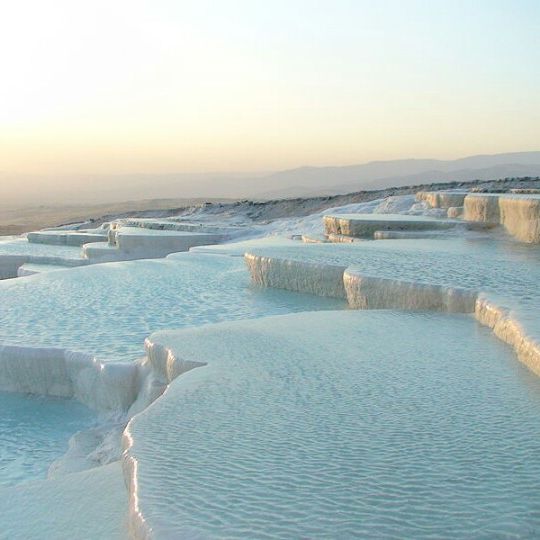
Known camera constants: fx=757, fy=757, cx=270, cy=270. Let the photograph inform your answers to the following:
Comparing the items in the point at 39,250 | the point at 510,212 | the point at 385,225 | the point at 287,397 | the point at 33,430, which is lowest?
the point at 33,430

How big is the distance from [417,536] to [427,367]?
5.05 feet

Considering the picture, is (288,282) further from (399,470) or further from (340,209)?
(340,209)

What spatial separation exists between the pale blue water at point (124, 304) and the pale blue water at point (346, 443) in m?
1.38

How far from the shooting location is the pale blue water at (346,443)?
182 cm

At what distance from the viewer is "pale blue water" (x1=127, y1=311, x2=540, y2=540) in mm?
1821

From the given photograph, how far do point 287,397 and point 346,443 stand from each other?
0.56 meters

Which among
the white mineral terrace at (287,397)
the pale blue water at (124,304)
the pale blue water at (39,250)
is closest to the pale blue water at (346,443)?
the white mineral terrace at (287,397)

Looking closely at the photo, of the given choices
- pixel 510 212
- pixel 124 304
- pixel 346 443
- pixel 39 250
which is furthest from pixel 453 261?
pixel 39 250

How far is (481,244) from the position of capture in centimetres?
711

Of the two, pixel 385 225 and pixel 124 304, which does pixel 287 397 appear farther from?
pixel 385 225

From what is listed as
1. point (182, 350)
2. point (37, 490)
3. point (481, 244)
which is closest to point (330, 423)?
point (37, 490)

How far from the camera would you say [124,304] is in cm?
577

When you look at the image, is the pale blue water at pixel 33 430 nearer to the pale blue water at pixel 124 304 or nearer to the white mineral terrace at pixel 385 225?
the pale blue water at pixel 124 304

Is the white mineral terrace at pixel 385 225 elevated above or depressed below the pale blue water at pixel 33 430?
above
